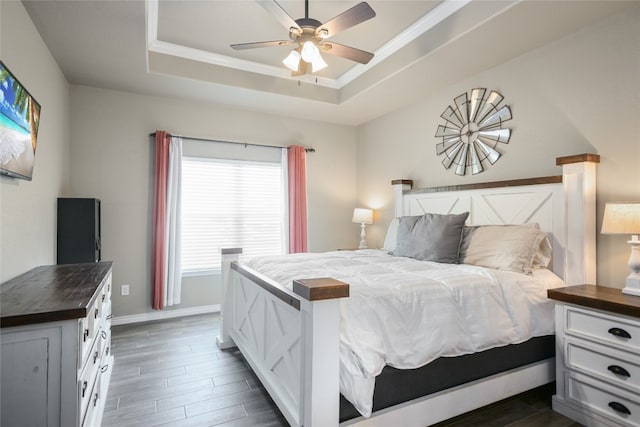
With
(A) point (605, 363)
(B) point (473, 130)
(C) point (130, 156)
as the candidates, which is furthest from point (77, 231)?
(A) point (605, 363)

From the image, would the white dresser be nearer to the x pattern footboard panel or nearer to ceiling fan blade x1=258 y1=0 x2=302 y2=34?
the x pattern footboard panel

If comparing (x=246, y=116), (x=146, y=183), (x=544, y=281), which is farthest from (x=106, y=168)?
(x=544, y=281)

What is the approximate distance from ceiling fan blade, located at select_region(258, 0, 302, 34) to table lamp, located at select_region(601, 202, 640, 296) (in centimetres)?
238

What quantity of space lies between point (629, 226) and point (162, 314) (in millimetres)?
4406

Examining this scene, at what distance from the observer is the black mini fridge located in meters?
2.97

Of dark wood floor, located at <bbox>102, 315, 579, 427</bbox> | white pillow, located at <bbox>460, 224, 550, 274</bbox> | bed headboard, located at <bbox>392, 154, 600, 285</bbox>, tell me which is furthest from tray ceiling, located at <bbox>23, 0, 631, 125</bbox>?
dark wood floor, located at <bbox>102, 315, 579, 427</bbox>

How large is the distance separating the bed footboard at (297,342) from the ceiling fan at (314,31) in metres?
1.67

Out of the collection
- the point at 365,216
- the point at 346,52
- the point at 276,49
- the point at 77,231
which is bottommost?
the point at 77,231

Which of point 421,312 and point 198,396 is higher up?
point 421,312

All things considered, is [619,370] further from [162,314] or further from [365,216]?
[162,314]

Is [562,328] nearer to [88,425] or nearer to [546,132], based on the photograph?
[546,132]

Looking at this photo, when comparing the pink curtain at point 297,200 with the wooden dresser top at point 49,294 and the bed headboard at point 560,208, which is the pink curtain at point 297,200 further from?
the wooden dresser top at point 49,294

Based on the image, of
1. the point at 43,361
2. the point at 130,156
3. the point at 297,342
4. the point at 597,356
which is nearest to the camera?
the point at 43,361

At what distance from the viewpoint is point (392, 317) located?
1756mm
